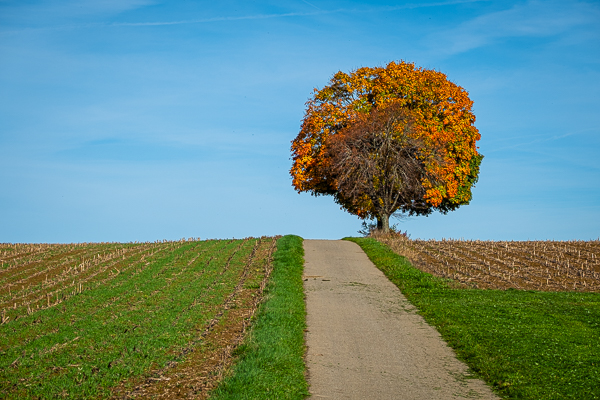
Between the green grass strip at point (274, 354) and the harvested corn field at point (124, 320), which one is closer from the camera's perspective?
the green grass strip at point (274, 354)

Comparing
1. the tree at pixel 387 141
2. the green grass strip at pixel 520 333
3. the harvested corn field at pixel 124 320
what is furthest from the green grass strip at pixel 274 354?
the tree at pixel 387 141

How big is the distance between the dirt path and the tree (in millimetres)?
14912

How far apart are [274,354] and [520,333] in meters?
6.61

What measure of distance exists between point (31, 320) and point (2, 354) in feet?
12.6

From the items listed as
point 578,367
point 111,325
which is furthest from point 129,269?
point 578,367

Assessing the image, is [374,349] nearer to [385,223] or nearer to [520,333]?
[520,333]

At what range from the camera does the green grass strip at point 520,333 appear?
10750 mm

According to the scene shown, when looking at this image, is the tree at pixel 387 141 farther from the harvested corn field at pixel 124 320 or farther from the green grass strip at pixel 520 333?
the green grass strip at pixel 520 333

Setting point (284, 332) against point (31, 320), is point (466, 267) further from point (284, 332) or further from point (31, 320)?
point (31, 320)

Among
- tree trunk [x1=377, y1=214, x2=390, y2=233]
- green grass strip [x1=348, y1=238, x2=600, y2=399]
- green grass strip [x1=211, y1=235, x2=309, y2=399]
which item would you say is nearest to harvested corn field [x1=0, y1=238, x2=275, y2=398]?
green grass strip [x1=211, y1=235, x2=309, y2=399]

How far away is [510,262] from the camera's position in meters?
30.0

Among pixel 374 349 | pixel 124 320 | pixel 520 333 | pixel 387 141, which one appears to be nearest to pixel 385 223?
pixel 387 141

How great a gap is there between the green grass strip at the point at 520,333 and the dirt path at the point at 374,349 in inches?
19.7

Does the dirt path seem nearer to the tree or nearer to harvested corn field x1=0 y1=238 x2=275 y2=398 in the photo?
harvested corn field x1=0 y1=238 x2=275 y2=398
